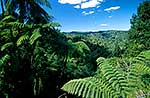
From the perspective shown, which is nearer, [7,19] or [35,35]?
[35,35]

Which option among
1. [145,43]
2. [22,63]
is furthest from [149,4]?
[22,63]

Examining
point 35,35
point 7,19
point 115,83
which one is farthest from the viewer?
point 7,19


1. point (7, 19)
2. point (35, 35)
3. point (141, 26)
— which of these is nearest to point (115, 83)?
point (35, 35)

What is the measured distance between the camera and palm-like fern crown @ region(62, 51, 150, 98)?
2689 mm

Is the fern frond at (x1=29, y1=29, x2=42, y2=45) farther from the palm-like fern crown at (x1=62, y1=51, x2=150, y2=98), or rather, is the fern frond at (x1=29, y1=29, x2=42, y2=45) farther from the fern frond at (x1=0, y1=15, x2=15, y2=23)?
the palm-like fern crown at (x1=62, y1=51, x2=150, y2=98)

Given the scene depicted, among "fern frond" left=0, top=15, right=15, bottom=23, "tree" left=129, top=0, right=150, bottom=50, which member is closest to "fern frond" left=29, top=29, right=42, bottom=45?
"fern frond" left=0, top=15, right=15, bottom=23

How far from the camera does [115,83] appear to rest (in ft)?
9.09

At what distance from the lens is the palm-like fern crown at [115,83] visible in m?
2.69

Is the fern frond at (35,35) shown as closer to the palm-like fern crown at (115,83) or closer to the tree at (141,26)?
the palm-like fern crown at (115,83)

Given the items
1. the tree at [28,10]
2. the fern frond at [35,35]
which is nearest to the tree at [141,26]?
the tree at [28,10]

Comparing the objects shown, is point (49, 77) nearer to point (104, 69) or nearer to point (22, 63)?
point (22, 63)

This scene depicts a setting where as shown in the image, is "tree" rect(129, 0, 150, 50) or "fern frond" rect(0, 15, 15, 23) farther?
"tree" rect(129, 0, 150, 50)

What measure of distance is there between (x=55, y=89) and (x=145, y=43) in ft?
99.4

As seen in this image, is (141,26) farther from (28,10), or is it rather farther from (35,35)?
(35,35)
